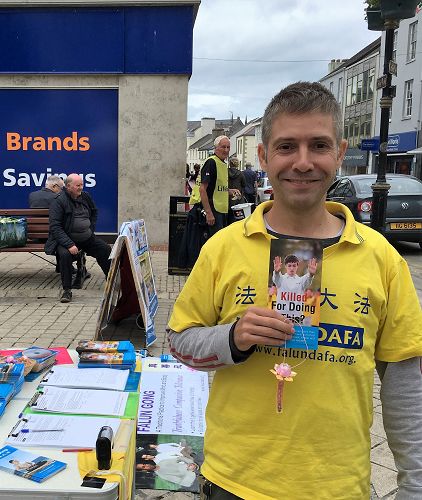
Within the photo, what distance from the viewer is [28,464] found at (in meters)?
1.64

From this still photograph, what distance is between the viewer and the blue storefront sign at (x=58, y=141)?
33.2 feet

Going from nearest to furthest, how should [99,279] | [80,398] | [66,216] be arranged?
[80,398]
[66,216]
[99,279]

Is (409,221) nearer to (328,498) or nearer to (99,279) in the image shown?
(99,279)

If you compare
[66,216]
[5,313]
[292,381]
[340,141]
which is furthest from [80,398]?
[66,216]

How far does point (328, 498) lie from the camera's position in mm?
1361

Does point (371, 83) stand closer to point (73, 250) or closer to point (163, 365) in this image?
point (73, 250)

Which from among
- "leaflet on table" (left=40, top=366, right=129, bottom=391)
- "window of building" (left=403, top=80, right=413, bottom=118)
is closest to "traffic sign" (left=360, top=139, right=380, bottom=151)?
"leaflet on table" (left=40, top=366, right=129, bottom=391)

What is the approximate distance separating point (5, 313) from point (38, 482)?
4.67 m

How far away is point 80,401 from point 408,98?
34176mm

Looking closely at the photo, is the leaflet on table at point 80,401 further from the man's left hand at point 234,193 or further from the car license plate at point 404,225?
the car license plate at point 404,225

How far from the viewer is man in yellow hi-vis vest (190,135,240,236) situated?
666 centimetres

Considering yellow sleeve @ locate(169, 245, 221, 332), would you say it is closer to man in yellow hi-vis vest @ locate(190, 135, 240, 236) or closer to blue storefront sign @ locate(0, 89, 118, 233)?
man in yellow hi-vis vest @ locate(190, 135, 240, 236)

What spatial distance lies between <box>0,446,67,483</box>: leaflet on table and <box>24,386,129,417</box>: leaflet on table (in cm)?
33

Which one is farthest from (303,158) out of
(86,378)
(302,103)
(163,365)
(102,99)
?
(102,99)
